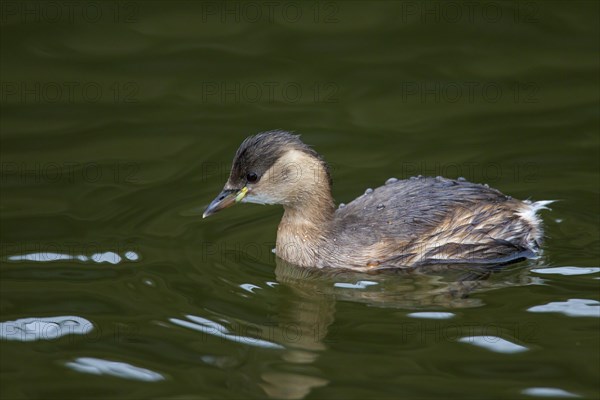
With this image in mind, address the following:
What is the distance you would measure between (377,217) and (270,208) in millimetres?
1341

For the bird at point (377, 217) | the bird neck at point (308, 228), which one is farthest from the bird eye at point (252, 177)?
the bird neck at point (308, 228)

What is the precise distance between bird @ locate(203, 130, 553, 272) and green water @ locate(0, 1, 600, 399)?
0.58ft

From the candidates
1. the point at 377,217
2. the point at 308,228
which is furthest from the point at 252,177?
the point at 377,217

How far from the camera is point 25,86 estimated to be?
1034 centimetres

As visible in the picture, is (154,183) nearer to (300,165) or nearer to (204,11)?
(300,165)

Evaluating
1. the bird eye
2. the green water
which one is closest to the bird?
the bird eye

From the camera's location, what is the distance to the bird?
303 inches

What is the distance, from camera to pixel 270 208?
8.89 metres

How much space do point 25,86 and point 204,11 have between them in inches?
76.3

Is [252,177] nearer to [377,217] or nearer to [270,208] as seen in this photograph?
[377,217]

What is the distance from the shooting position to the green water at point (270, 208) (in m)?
6.37

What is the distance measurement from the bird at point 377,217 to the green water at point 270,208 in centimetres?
18

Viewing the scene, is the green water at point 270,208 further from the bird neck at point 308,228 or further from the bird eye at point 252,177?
the bird eye at point 252,177

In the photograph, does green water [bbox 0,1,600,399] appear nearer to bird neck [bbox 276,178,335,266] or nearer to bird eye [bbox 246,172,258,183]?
bird neck [bbox 276,178,335,266]
